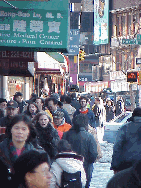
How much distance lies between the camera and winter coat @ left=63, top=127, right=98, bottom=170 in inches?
381

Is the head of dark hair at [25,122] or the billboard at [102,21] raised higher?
the billboard at [102,21]

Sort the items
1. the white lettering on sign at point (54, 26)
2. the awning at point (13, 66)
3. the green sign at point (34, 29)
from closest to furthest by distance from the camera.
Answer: the green sign at point (34, 29) < the white lettering on sign at point (54, 26) < the awning at point (13, 66)

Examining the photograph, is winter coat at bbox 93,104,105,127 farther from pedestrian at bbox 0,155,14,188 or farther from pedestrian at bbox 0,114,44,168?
pedestrian at bbox 0,155,14,188

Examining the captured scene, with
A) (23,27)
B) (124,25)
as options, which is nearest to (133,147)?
(23,27)

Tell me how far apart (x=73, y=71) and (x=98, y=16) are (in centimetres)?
792

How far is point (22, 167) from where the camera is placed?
173 inches

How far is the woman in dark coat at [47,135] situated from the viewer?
8.37m

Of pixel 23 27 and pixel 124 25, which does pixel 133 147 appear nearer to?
pixel 23 27

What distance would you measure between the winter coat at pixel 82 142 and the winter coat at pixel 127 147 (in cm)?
85

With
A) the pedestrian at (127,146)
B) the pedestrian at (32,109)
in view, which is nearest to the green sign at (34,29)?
the pedestrian at (32,109)

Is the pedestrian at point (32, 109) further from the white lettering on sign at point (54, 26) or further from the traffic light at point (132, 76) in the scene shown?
the traffic light at point (132, 76)

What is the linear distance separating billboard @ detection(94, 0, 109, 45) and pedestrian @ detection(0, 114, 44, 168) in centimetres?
7706

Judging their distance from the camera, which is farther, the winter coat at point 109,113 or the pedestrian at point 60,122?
the winter coat at point 109,113

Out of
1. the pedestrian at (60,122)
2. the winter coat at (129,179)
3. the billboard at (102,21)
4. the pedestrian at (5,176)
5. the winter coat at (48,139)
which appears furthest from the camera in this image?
the billboard at (102,21)
